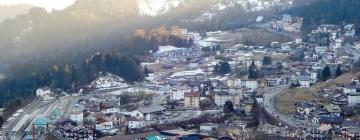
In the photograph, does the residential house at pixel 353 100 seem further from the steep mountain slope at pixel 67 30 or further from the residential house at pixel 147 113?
the steep mountain slope at pixel 67 30

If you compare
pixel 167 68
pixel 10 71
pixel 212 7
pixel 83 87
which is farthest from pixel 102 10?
pixel 83 87

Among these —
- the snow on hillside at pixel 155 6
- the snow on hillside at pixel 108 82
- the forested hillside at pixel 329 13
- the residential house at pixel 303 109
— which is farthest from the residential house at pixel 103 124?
the snow on hillside at pixel 155 6

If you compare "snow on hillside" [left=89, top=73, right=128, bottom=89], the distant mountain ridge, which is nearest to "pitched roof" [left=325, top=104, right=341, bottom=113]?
"snow on hillside" [left=89, top=73, right=128, bottom=89]

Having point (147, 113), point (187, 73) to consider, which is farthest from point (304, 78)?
point (147, 113)

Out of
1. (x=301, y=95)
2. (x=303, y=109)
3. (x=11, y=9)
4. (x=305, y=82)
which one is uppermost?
(x=11, y=9)

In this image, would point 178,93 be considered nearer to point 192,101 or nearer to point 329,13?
point 192,101
